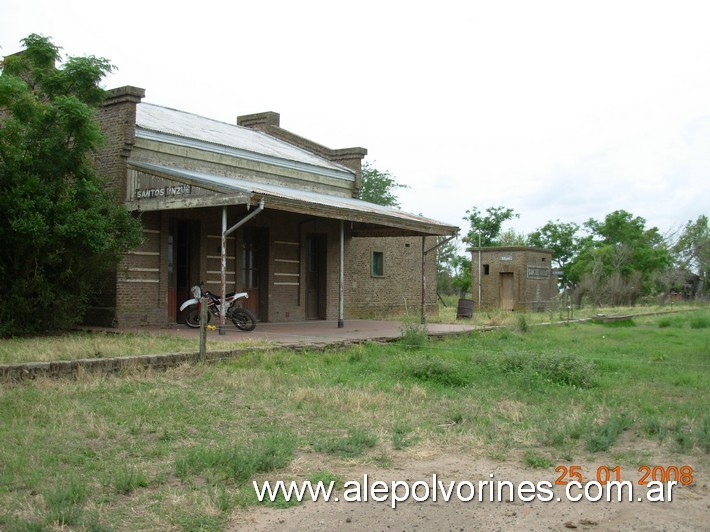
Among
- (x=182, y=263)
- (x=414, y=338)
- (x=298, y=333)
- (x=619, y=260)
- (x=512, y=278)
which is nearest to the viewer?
(x=414, y=338)

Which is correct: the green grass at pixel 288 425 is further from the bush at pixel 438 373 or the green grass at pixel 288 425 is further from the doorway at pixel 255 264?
the doorway at pixel 255 264

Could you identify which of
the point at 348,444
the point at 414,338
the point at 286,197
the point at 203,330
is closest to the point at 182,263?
the point at 286,197

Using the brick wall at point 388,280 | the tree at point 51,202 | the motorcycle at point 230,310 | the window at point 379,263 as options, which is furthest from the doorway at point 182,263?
the window at point 379,263

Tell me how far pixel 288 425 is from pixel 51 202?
896 centimetres

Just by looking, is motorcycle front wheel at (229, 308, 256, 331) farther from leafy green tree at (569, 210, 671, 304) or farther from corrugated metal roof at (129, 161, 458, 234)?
leafy green tree at (569, 210, 671, 304)

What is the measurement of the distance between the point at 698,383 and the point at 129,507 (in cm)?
806

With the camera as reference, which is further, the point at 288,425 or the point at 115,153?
the point at 115,153

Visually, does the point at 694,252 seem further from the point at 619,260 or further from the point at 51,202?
the point at 51,202

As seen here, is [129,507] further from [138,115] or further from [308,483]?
[138,115]

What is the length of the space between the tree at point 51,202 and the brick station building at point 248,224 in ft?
4.05

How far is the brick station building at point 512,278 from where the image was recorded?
111 feet

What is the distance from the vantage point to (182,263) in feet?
60.3

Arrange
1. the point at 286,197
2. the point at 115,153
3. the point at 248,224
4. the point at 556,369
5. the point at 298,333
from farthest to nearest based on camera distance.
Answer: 1. the point at 248,224
2. the point at 115,153
3. the point at 298,333
4. the point at 286,197
5. the point at 556,369

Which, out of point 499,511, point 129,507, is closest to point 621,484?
point 499,511
